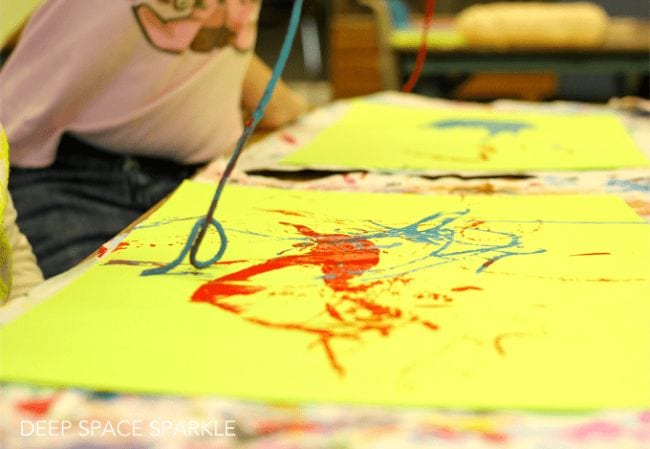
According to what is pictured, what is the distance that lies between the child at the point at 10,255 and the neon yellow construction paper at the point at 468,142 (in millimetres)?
267

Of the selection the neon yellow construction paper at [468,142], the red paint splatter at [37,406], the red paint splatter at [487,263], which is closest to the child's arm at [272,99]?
the neon yellow construction paper at [468,142]

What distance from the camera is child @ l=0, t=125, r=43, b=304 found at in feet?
1.43

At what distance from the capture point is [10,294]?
454 mm

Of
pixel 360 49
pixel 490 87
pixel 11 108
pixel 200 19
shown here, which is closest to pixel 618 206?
pixel 200 19

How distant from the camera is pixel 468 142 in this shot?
2.55ft

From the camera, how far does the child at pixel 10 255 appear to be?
17.2 inches

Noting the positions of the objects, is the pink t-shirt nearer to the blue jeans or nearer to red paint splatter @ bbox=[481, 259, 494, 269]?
the blue jeans

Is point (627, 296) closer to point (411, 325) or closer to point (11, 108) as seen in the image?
point (411, 325)

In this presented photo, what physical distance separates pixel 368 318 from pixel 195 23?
0.43 m

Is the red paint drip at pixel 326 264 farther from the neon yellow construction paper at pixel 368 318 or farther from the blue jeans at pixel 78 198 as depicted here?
the blue jeans at pixel 78 198

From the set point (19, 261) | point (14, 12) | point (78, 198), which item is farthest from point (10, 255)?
point (14, 12)

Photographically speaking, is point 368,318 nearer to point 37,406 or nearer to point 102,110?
point 37,406

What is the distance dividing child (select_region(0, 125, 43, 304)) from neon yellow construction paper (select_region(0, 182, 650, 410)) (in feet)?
0.26

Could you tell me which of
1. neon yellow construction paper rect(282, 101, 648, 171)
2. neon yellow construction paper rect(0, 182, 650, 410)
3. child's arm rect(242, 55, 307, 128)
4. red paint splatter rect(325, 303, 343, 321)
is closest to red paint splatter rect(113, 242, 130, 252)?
neon yellow construction paper rect(0, 182, 650, 410)
